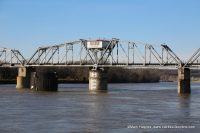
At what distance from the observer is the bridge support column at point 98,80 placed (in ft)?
477

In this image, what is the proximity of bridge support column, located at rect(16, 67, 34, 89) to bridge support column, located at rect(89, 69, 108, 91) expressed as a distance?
2375 centimetres

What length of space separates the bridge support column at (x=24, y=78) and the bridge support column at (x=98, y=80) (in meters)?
23.7

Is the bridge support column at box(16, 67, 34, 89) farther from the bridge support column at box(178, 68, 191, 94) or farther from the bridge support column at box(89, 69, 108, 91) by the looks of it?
the bridge support column at box(178, 68, 191, 94)

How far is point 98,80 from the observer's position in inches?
5792

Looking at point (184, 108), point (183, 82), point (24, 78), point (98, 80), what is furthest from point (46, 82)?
point (184, 108)

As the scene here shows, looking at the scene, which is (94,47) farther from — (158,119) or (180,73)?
(158,119)

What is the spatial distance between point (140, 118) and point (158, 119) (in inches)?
77.4

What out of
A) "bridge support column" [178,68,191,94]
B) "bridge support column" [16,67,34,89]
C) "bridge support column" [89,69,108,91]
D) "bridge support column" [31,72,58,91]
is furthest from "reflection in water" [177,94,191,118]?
"bridge support column" [16,67,34,89]

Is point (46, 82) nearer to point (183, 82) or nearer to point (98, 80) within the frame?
point (98, 80)

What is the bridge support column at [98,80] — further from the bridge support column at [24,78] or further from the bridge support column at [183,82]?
the bridge support column at [183,82]

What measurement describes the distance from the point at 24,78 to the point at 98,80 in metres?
28.5

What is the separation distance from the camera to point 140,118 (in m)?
50.8

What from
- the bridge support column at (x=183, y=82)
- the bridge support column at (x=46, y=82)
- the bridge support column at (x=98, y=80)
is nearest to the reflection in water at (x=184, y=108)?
the bridge support column at (x=183, y=82)

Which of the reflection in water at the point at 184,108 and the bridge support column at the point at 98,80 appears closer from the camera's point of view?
the reflection in water at the point at 184,108
